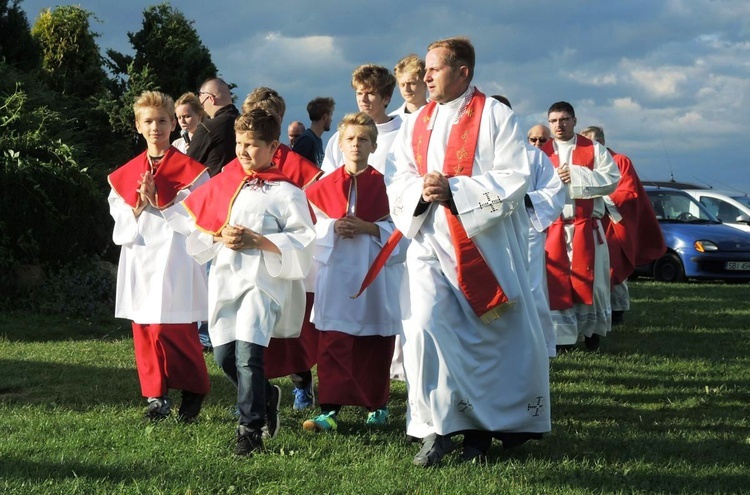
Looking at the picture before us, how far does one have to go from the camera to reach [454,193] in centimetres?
624

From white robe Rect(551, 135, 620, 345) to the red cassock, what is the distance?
4.27 m

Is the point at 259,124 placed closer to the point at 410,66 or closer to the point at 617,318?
the point at 410,66

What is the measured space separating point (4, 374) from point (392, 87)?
3.86 metres

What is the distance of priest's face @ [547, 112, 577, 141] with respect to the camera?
1164 cm

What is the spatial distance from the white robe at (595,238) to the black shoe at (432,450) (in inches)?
210

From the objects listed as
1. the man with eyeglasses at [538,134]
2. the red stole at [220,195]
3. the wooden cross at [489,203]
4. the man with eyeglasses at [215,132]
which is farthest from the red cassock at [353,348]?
the man with eyeglasses at [538,134]

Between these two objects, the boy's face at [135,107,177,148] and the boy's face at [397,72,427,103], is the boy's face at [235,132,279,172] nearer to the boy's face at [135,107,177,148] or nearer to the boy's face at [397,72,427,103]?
the boy's face at [135,107,177,148]

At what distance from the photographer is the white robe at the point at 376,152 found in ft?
26.6

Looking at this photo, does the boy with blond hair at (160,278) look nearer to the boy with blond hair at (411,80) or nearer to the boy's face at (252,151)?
the boy's face at (252,151)

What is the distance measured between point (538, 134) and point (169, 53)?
9.23 meters

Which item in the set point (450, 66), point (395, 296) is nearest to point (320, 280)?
point (395, 296)

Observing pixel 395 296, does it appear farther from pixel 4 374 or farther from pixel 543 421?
pixel 4 374

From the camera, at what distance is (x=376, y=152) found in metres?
8.16

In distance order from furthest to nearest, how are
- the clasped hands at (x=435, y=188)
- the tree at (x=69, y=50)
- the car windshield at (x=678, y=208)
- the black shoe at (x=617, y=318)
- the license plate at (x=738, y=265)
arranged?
the car windshield at (x=678, y=208) → the license plate at (x=738, y=265) → the tree at (x=69, y=50) → the black shoe at (x=617, y=318) → the clasped hands at (x=435, y=188)
